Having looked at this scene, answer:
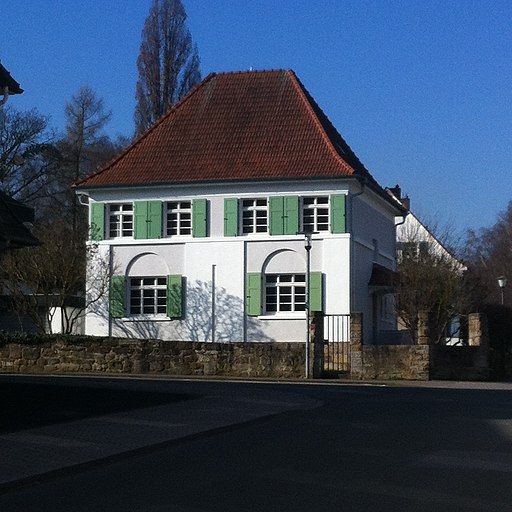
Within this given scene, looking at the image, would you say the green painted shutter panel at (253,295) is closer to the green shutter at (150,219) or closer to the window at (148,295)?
the window at (148,295)

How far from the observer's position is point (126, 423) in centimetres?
1675

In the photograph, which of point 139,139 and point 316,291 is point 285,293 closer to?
point 316,291

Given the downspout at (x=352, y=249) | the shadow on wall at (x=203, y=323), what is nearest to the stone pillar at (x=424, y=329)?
the downspout at (x=352, y=249)

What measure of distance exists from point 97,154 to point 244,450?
4878cm

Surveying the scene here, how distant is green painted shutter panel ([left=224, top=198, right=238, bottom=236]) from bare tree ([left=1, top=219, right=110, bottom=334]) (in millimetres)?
5102

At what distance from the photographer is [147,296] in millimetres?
41031

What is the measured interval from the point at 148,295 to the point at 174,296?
1305 millimetres

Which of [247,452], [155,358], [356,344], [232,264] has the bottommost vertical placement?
[247,452]

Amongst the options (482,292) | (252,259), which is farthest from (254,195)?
(482,292)

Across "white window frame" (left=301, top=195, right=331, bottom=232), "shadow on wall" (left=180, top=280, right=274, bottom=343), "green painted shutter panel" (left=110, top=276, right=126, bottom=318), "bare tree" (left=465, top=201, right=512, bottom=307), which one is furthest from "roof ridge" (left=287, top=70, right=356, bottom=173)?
"bare tree" (left=465, top=201, right=512, bottom=307)

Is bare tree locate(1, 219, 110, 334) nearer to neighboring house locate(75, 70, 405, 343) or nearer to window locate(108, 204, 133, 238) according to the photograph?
neighboring house locate(75, 70, 405, 343)

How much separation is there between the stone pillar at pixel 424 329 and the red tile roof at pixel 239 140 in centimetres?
765

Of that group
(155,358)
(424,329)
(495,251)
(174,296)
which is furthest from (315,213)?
(495,251)

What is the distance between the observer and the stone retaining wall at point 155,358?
3325 cm
